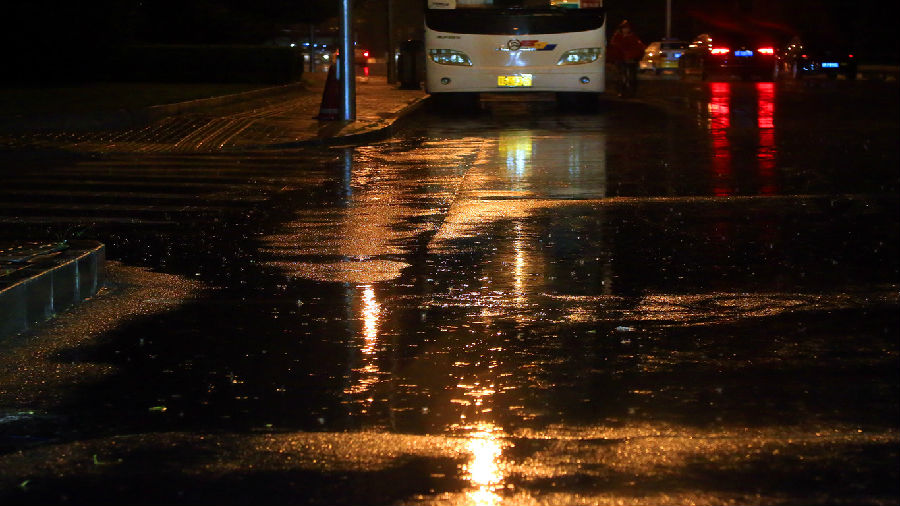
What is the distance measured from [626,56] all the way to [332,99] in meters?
11.5

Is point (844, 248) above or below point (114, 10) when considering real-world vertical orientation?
below

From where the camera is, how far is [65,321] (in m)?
7.49

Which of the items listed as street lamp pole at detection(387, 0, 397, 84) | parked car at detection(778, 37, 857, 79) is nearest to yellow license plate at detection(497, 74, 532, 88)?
street lamp pole at detection(387, 0, 397, 84)

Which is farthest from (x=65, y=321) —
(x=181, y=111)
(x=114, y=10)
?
(x=114, y=10)

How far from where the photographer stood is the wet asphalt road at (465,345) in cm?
488

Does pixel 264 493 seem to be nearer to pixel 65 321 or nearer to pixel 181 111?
pixel 65 321

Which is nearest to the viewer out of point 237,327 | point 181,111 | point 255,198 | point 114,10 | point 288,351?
point 288,351

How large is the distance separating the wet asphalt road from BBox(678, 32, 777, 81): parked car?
28.5 metres

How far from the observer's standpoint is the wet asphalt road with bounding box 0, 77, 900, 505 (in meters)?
4.88

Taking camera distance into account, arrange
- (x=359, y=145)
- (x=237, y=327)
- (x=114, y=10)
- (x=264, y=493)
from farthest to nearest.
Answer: (x=114, y=10)
(x=359, y=145)
(x=237, y=327)
(x=264, y=493)

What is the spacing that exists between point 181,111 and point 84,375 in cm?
1771

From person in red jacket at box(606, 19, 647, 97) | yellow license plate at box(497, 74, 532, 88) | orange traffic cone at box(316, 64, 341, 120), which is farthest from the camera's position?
person in red jacket at box(606, 19, 647, 97)

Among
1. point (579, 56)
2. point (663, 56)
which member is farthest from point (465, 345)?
point (663, 56)

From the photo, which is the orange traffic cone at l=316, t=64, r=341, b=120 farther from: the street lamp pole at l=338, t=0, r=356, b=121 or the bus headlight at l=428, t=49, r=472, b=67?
the bus headlight at l=428, t=49, r=472, b=67
